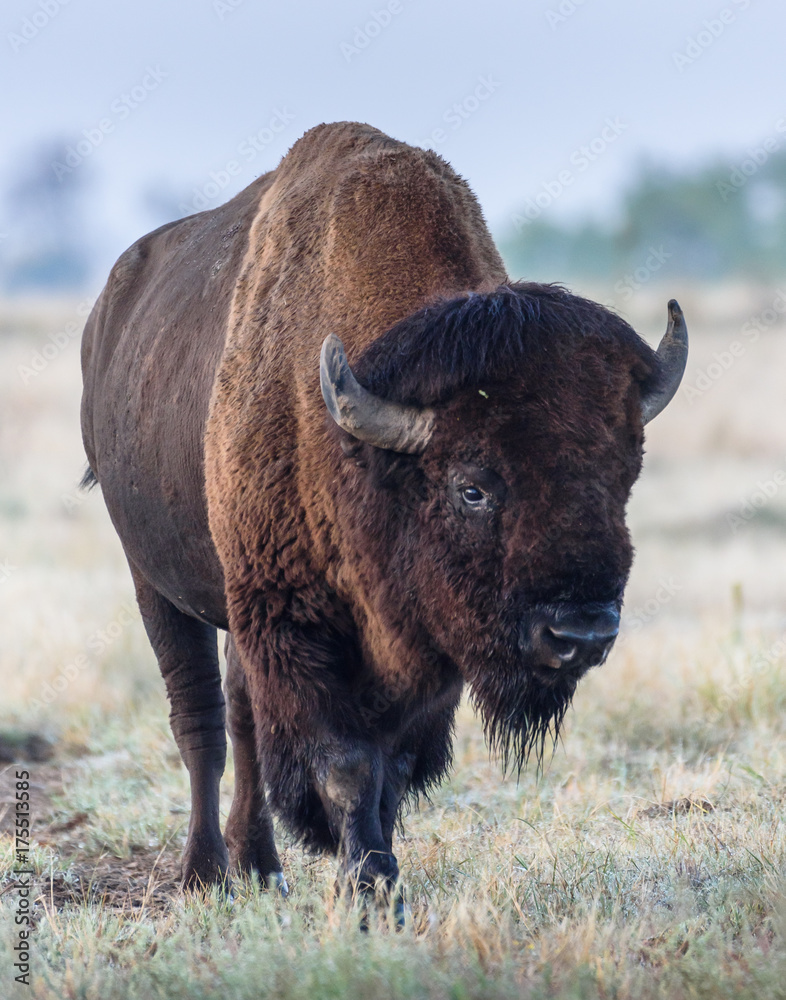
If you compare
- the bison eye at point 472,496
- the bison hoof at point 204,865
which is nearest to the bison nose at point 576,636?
the bison eye at point 472,496

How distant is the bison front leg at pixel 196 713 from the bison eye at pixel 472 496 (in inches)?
79.9

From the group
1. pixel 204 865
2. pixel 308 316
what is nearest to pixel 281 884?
pixel 204 865

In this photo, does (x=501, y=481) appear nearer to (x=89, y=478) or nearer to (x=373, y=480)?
(x=373, y=480)

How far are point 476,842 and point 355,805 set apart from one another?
1200mm

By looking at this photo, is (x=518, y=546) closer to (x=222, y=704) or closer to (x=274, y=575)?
(x=274, y=575)

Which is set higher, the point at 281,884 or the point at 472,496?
the point at 472,496

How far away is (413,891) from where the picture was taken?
405cm

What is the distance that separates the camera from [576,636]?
10.9ft

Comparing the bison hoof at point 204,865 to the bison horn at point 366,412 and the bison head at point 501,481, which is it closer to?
the bison head at point 501,481

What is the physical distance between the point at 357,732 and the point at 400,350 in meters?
1.18

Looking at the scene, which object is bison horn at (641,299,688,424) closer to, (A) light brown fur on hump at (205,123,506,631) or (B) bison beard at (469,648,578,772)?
(A) light brown fur on hump at (205,123,506,631)

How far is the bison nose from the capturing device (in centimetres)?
331

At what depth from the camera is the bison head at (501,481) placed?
3379mm

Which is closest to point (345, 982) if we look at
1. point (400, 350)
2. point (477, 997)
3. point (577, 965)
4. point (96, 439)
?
point (477, 997)
